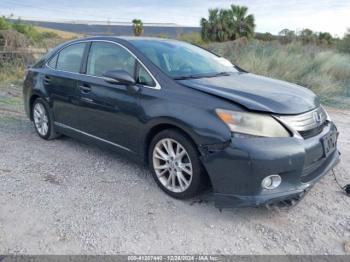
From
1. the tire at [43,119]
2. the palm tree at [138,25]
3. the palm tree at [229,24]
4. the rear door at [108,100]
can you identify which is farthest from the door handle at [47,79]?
the palm tree at [138,25]

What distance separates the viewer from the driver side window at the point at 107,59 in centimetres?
420

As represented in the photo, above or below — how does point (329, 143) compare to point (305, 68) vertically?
above

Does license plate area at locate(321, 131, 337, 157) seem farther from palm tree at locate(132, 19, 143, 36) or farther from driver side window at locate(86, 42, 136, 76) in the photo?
palm tree at locate(132, 19, 143, 36)

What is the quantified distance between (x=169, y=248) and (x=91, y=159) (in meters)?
2.23

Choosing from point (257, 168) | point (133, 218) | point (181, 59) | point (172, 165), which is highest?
point (181, 59)

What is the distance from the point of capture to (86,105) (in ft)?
15.0

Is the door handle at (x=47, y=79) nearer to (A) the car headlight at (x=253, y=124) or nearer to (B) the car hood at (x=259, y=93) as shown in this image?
(B) the car hood at (x=259, y=93)

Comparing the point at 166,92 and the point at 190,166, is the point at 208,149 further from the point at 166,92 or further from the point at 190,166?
the point at 166,92

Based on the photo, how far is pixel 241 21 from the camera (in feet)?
113

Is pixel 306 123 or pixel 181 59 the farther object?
pixel 181 59

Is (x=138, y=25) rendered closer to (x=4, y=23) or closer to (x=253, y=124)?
(x=4, y=23)

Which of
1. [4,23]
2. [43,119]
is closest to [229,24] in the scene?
[4,23]

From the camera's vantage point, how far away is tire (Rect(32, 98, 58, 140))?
17.8ft

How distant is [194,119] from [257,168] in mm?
721
